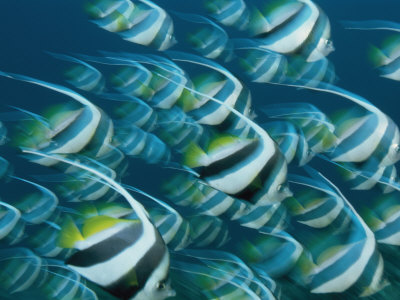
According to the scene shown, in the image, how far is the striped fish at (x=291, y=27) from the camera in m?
2.41

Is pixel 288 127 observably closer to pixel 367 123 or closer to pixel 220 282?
pixel 367 123

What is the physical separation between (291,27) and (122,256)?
1427 mm

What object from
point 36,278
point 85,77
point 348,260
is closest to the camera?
point 348,260

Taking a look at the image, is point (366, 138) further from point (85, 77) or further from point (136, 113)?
point (85, 77)

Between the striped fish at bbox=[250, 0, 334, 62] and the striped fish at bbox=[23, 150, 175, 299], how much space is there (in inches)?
48.6

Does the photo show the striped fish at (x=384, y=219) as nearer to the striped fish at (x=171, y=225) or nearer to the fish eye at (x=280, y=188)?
the fish eye at (x=280, y=188)

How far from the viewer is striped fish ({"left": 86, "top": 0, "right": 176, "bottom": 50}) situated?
3115mm

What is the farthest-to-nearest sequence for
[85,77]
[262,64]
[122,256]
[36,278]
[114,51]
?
[114,51], [85,77], [262,64], [36,278], [122,256]

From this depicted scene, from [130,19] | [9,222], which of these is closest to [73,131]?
[9,222]

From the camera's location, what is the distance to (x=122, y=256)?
1476 millimetres

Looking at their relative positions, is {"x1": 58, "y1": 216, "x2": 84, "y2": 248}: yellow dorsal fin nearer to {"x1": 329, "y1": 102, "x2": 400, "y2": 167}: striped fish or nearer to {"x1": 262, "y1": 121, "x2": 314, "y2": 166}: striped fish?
{"x1": 329, "y1": 102, "x2": 400, "y2": 167}: striped fish

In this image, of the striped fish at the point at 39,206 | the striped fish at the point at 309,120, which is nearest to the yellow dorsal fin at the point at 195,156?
the striped fish at the point at 309,120

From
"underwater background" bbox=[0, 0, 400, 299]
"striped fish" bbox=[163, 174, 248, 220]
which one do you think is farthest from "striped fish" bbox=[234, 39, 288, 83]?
"underwater background" bbox=[0, 0, 400, 299]

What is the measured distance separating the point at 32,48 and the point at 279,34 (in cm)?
2187
